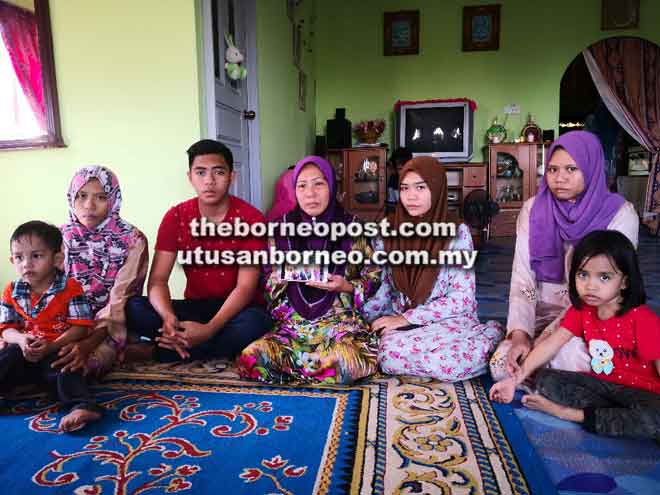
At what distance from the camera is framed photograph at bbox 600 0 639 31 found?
5898 mm

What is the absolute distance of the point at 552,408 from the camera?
1521 millimetres

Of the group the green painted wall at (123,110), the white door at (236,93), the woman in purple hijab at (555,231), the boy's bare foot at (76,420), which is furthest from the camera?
the white door at (236,93)

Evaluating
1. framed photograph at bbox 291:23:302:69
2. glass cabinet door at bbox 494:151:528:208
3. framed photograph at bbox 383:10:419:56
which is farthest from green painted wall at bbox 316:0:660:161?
framed photograph at bbox 291:23:302:69

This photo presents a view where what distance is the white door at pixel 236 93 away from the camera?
2.74 meters

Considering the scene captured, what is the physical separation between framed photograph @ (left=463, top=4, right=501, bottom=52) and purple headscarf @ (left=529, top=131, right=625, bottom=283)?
4830mm

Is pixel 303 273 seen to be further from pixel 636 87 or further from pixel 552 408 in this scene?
pixel 636 87

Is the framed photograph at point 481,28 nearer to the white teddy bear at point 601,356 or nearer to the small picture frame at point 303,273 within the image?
the small picture frame at point 303,273

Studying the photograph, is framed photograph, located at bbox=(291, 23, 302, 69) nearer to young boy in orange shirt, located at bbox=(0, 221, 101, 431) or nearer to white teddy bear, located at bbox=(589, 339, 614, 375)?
young boy in orange shirt, located at bbox=(0, 221, 101, 431)

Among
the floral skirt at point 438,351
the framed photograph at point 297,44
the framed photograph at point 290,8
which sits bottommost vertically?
the floral skirt at point 438,351

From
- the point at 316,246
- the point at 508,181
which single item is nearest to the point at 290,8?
the point at 508,181

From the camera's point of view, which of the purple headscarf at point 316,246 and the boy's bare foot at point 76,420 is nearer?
the boy's bare foot at point 76,420

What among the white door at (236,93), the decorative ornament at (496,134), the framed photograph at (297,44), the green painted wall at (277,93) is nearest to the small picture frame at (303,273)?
the white door at (236,93)

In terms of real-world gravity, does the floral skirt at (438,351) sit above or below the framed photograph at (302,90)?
below

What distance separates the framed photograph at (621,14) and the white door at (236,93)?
4.51m
